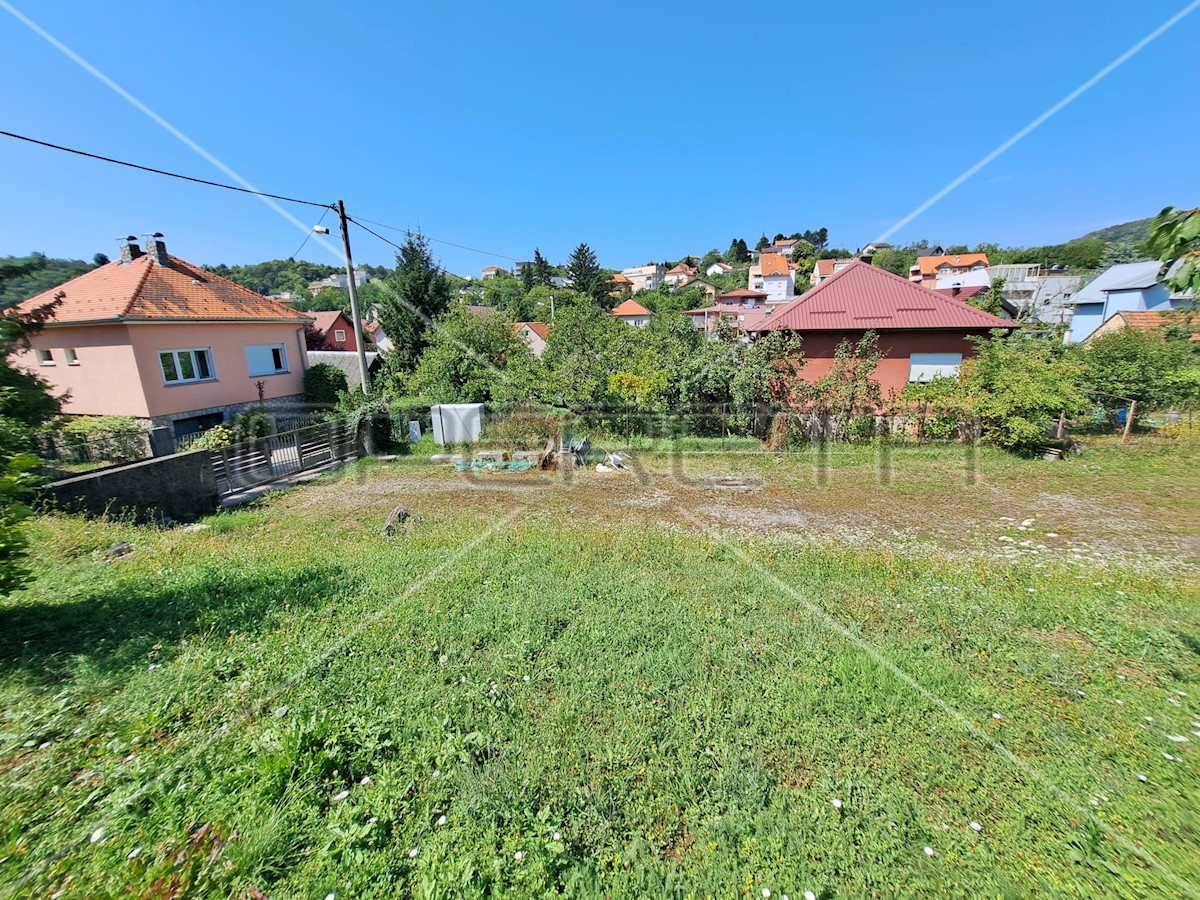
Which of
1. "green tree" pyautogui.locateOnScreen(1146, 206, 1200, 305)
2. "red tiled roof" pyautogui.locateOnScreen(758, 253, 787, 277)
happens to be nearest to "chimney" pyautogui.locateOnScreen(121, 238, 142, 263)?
"green tree" pyautogui.locateOnScreen(1146, 206, 1200, 305)

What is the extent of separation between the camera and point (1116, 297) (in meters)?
30.9

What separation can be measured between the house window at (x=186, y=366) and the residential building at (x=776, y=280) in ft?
219

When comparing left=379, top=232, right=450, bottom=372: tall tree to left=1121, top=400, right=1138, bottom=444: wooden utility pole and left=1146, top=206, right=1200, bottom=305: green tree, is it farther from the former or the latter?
left=1121, top=400, right=1138, bottom=444: wooden utility pole

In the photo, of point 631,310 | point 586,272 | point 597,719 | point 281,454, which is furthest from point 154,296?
point 631,310

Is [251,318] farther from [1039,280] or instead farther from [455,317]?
[1039,280]

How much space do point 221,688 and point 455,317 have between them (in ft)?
54.5

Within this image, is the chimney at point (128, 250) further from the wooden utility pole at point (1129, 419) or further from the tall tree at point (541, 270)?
the tall tree at point (541, 270)

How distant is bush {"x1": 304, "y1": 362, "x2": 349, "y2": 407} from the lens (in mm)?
20000

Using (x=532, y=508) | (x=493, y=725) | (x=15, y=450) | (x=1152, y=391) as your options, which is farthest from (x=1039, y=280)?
(x=15, y=450)

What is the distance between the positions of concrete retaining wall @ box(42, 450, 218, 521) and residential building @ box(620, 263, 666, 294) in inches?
3900

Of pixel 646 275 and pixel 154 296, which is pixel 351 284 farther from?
pixel 646 275

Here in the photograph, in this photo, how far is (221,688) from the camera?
12.7 ft

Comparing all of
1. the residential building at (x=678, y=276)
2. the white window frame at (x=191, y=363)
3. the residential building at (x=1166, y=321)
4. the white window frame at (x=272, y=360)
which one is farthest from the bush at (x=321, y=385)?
the residential building at (x=678, y=276)

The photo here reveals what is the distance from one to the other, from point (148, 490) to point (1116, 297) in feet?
161
